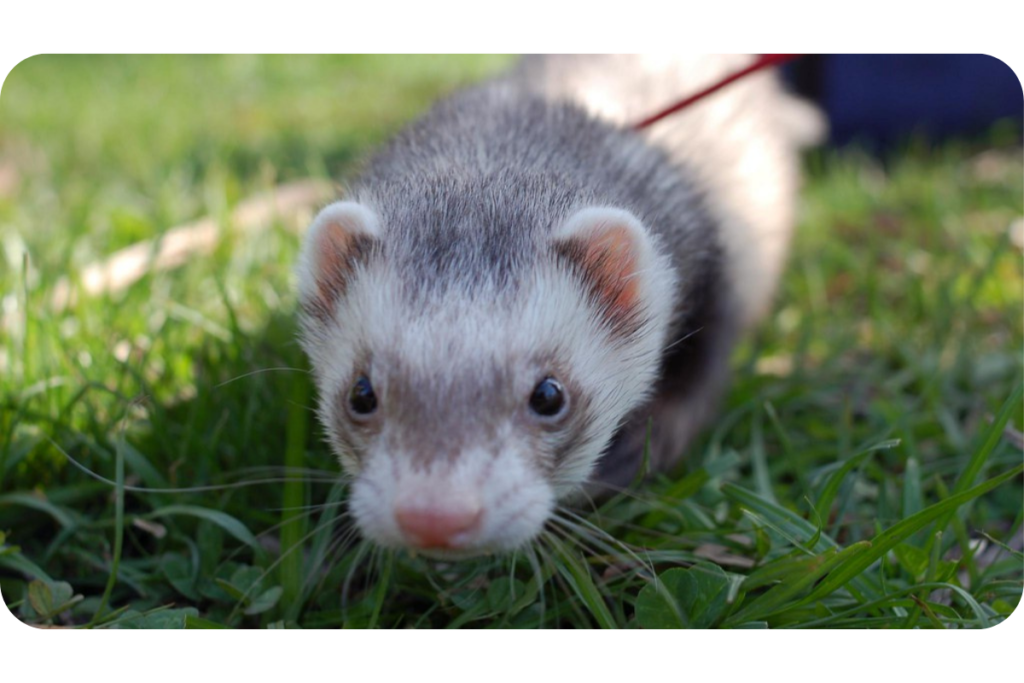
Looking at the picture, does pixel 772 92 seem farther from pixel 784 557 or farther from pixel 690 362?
pixel 784 557

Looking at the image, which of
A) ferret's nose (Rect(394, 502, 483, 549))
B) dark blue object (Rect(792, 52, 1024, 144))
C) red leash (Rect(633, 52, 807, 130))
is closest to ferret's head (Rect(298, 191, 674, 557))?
ferret's nose (Rect(394, 502, 483, 549))

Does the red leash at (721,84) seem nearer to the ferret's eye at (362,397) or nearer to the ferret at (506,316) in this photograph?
the ferret at (506,316)

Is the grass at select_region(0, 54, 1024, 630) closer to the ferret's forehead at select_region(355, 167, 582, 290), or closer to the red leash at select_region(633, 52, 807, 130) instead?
the ferret's forehead at select_region(355, 167, 582, 290)

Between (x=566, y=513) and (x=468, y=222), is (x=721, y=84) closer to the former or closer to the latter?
(x=468, y=222)

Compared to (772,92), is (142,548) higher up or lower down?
lower down

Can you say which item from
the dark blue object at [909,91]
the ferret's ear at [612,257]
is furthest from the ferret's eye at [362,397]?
the dark blue object at [909,91]

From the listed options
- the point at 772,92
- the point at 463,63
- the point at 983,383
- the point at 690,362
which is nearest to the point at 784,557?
the point at 690,362
